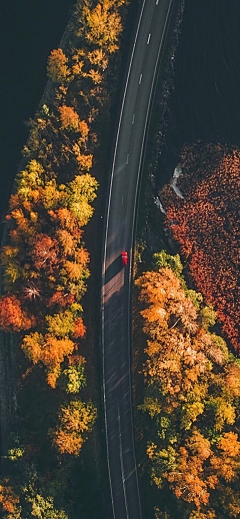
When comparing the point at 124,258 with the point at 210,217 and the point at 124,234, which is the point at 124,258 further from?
the point at 210,217

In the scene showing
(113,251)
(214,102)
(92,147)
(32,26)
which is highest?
(32,26)

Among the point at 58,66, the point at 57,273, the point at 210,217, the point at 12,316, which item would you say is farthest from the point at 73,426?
the point at 58,66

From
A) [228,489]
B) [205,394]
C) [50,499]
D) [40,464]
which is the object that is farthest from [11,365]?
[228,489]

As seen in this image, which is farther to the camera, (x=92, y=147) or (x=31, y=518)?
(x=92, y=147)

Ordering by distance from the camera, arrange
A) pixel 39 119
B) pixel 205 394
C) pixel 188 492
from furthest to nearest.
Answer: pixel 39 119 → pixel 205 394 → pixel 188 492

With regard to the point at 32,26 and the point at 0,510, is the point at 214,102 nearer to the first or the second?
the point at 32,26

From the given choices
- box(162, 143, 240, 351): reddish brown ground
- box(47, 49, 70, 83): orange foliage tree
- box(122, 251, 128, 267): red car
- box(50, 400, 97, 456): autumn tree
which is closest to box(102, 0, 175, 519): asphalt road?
box(122, 251, 128, 267): red car

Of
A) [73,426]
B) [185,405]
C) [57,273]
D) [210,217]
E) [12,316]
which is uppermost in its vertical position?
[210,217]
